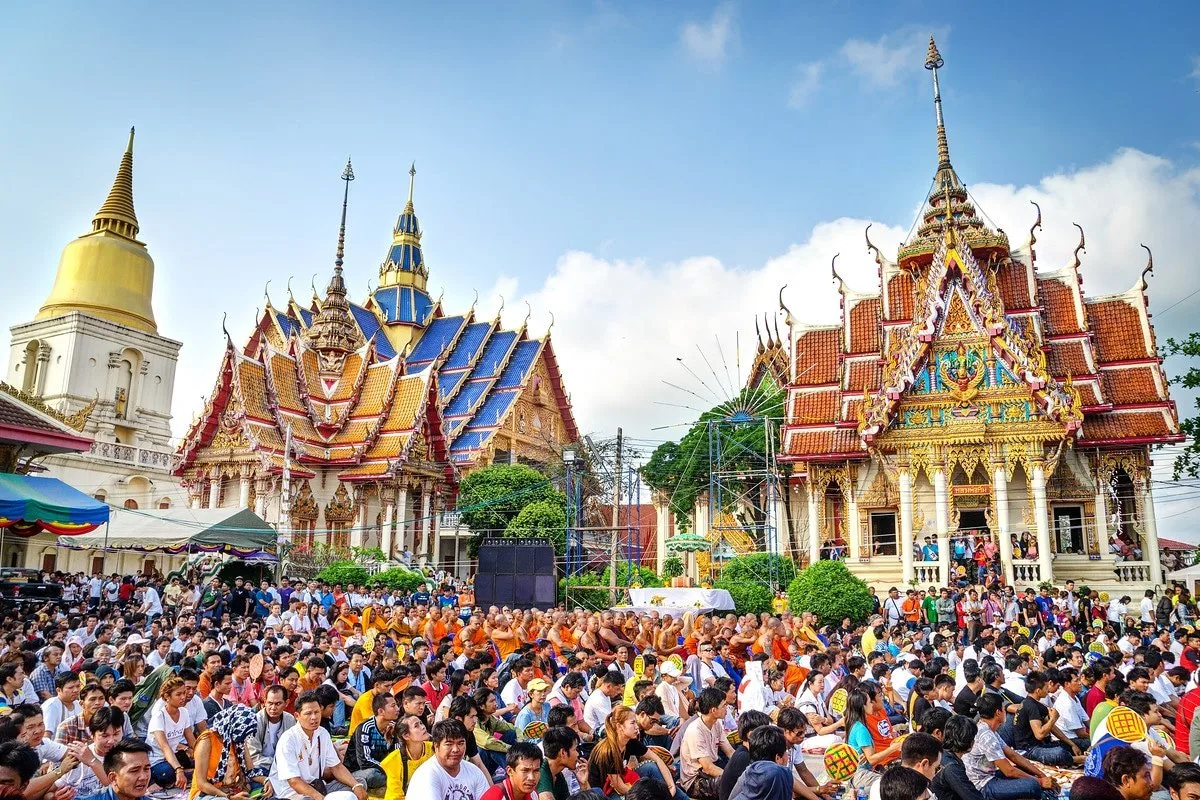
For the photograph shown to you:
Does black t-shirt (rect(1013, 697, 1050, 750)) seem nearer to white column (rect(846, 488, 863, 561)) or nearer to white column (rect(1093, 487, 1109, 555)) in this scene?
white column (rect(846, 488, 863, 561))

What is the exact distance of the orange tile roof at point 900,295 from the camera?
25297 millimetres

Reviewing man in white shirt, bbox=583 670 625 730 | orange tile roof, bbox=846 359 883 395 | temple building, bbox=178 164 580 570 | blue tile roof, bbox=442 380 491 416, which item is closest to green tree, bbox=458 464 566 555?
temple building, bbox=178 164 580 570

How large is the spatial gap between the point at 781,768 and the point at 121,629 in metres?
11.7

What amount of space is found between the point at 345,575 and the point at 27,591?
934 cm

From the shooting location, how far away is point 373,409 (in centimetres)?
3419

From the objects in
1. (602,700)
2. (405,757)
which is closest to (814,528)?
(602,700)

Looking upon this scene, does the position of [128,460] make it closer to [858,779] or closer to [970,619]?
[970,619]

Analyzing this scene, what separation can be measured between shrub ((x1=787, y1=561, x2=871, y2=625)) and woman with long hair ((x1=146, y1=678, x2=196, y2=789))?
13.2 metres

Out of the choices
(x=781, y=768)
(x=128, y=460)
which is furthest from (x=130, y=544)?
(x=781, y=768)

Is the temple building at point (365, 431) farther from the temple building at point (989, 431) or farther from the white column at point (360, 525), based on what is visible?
the temple building at point (989, 431)

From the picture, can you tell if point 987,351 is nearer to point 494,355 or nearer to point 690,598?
point 690,598

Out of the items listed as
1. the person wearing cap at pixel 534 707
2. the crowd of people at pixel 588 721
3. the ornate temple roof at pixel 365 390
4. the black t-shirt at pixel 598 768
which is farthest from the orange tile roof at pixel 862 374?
the black t-shirt at pixel 598 768

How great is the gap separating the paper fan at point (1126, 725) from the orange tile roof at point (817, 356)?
19.9m

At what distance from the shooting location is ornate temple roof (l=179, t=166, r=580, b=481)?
104 feet
